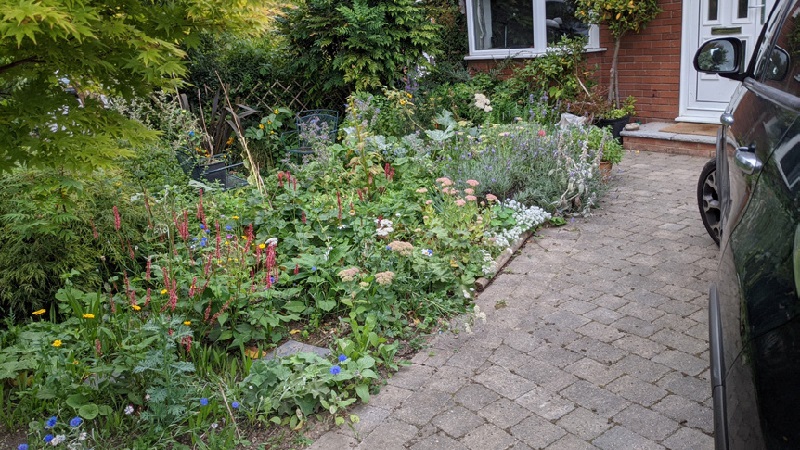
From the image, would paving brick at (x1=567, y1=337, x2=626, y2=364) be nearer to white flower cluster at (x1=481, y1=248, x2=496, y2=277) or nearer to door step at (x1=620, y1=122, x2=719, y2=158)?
white flower cluster at (x1=481, y1=248, x2=496, y2=277)

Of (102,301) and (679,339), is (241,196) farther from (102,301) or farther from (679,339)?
(679,339)

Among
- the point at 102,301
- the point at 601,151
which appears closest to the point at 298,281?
the point at 102,301

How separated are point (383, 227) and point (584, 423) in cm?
213

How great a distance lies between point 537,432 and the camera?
3.03 metres

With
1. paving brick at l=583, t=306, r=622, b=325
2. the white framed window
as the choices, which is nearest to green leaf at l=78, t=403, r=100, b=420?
paving brick at l=583, t=306, r=622, b=325

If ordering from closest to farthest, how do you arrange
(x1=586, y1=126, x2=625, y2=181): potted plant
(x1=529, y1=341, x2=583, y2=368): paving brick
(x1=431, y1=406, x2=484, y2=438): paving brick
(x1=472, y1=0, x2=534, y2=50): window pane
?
(x1=431, y1=406, x2=484, y2=438): paving brick, (x1=529, y1=341, x2=583, y2=368): paving brick, (x1=586, y1=126, x2=625, y2=181): potted plant, (x1=472, y1=0, x2=534, y2=50): window pane

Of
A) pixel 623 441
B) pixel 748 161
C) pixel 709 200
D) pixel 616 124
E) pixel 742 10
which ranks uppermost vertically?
pixel 742 10

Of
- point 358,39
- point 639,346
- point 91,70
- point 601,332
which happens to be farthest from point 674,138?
point 91,70

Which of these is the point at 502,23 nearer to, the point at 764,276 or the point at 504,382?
the point at 504,382

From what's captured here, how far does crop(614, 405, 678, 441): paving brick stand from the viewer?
2.96 metres

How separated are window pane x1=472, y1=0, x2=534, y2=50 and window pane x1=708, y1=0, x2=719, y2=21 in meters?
2.72

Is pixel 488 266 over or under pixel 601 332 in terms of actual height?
over

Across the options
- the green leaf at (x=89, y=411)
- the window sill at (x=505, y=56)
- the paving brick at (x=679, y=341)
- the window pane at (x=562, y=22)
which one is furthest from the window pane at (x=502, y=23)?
the green leaf at (x=89, y=411)

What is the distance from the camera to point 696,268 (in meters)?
4.68
